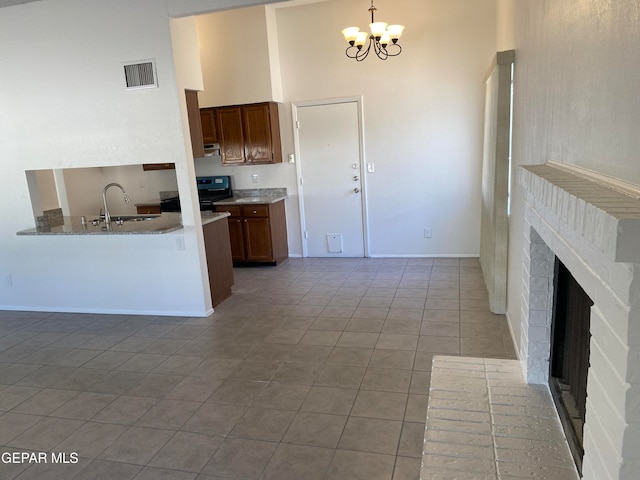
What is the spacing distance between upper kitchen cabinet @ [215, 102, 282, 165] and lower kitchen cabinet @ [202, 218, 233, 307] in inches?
56.9

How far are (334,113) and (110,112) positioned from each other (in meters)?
2.79

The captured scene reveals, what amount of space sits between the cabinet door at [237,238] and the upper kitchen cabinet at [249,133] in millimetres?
830

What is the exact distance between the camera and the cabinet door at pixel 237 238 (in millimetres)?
5938

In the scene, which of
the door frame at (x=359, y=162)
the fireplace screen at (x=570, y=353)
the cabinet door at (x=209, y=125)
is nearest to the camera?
the fireplace screen at (x=570, y=353)

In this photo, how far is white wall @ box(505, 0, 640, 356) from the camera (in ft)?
3.41

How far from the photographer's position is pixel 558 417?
6.06 feet

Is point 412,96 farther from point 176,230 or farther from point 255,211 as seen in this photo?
point 176,230

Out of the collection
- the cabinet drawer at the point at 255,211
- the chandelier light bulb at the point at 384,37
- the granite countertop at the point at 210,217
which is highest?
the chandelier light bulb at the point at 384,37

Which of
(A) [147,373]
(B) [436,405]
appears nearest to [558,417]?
(B) [436,405]

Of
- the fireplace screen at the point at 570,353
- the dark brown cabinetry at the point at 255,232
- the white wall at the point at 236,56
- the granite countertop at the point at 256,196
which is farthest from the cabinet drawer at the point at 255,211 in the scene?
the fireplace screen at the point at 570,353

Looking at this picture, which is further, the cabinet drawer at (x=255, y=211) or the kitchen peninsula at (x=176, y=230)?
the cabinet drawer at (x=255, y=211)

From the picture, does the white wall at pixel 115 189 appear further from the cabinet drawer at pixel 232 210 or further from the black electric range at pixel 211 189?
the cabinet drawer at pixel 232 210

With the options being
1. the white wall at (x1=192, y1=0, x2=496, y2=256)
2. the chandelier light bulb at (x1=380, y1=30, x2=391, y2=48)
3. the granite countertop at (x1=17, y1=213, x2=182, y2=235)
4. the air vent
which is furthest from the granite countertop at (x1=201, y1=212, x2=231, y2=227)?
the chandelier light bulb at (x1=380, y1=30, x2=391, y2=48)

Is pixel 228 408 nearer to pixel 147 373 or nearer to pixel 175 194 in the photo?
pixel 147 373
